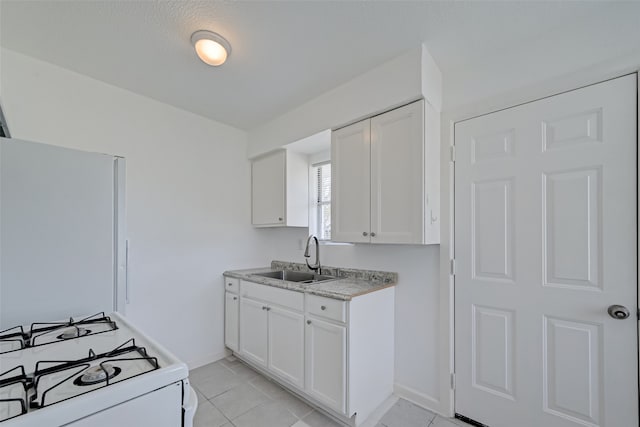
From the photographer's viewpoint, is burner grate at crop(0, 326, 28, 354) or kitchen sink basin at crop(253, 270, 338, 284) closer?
burner grate at crop(0, 326, 28, 354)

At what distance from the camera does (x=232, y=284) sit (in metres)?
2.82

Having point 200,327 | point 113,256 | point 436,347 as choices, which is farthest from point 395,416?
point 113,256

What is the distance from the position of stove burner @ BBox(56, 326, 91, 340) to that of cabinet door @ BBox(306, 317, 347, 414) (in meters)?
1.28

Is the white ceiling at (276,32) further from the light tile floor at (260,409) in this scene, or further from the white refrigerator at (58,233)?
the light tile floor at (260,409)

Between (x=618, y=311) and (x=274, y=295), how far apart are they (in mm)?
2103

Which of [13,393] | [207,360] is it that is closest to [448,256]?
[13,393]

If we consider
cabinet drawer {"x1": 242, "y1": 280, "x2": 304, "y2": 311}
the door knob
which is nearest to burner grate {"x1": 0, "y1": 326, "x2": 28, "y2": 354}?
cabinet drawer {"x1": 242, "y1": 280, "x2": 304, "y2": 311}

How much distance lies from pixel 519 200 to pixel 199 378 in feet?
9.42

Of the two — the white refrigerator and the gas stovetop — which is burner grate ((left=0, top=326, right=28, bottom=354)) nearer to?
the gas stovetop

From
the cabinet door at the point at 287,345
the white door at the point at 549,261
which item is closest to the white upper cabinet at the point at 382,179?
the white door at the point at 549,261

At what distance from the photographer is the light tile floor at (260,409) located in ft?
6.22

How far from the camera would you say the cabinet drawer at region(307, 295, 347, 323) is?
1.82m

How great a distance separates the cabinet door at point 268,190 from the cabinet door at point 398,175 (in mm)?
1135

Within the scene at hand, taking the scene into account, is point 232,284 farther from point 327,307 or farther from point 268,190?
point 327,307
